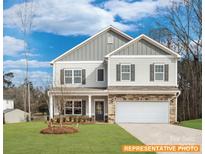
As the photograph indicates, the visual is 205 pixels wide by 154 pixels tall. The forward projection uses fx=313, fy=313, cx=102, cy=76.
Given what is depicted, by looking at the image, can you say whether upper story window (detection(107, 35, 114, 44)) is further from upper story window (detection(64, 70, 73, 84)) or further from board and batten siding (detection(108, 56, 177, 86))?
upper story window (detection(64, 70, 73, 84))

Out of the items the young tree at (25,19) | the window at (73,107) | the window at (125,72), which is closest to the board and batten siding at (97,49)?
the window at (125,72)

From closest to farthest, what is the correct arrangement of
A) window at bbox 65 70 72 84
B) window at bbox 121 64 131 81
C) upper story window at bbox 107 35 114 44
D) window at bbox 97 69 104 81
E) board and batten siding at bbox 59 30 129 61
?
window at bbox 121 64 131 81 → board and batten siding at bbox 59 30 129 61 → upper story window at bbox 107 35 114 44 → window at bbox 65 70 72 84 → window at bbox 97 69 104 81

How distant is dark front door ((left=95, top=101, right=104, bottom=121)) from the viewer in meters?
19.0

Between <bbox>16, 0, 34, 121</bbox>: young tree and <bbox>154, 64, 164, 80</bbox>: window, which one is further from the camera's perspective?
<bbox>154, 64, 164, 80</bbox>: window

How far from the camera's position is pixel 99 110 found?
1914 centimetres

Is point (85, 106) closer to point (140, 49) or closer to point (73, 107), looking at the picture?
point (73, 107)

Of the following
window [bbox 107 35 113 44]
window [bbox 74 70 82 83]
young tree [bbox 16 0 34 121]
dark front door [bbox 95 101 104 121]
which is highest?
window [bbox 107 35 113 44]

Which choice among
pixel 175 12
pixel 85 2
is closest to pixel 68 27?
pixel 85 2

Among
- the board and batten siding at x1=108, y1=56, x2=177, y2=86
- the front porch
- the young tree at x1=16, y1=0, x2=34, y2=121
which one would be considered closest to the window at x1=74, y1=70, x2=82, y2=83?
the front porch

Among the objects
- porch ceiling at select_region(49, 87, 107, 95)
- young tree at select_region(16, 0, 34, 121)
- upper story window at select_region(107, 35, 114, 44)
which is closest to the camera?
young tree at select_region(16, 0, 34, 121)

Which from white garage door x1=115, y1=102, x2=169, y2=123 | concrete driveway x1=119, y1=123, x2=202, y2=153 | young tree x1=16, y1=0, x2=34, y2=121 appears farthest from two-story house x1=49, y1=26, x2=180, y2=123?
young tree x1=16, y1=0, x2=34, y2=121

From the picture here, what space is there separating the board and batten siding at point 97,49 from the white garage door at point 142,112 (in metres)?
3.58

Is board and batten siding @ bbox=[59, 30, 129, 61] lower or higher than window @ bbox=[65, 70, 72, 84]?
higher

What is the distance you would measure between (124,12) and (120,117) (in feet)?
35.5
